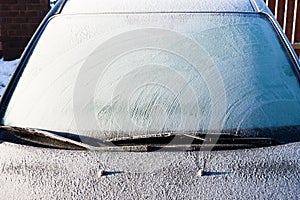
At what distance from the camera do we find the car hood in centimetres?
180

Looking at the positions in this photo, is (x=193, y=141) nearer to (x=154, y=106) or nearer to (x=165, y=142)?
(x=165, y=142)

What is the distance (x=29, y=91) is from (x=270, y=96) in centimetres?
118

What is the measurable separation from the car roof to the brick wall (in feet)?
15.9

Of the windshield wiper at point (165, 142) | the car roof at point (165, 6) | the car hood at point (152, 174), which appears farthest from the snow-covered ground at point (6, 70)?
the car hood at point (152, 174)

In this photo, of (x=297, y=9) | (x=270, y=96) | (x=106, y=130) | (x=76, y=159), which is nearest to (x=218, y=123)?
(x=270, y=96)

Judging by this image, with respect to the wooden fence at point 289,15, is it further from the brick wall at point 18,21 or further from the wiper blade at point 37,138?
the wiper blade at point 37,138

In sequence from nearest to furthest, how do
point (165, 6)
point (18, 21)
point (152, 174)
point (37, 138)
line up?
point (152, 174)
point (37, 138)
point (165, 6)
point (18, 21)

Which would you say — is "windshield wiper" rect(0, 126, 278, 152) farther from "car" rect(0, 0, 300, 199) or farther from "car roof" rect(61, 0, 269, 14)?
"car roof" rect(61, 0, 269, 14)

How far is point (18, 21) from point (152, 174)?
616 cm

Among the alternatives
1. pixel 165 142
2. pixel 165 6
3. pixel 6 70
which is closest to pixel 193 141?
pixel 165 142

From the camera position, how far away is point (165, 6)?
2688 millimetres

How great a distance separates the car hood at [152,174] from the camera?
5.92ft

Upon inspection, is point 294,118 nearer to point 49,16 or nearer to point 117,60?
point 117,60

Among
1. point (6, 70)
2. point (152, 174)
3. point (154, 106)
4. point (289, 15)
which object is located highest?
point (154, 106)
